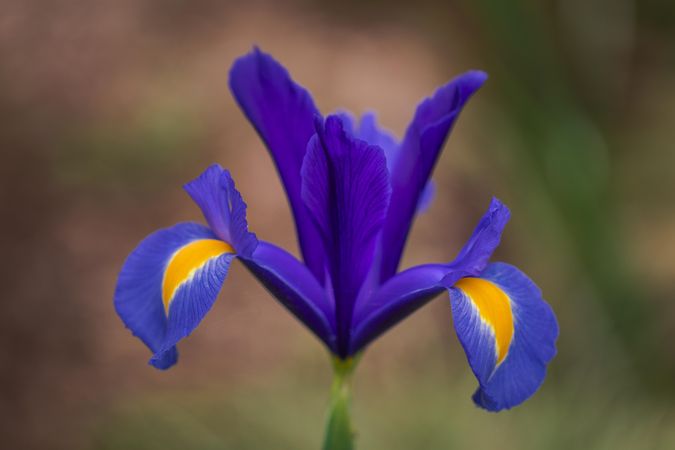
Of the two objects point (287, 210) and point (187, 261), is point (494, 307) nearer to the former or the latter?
point (187, 261)

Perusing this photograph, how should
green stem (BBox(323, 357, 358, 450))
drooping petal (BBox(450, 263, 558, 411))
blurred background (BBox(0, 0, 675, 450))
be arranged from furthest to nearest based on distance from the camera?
blurred background (BBox(0, 0, 675, 450)) → green stem (BBox(323, 357, 358, 450)) → drooping petal (BBox(450, 263, 558, 411))

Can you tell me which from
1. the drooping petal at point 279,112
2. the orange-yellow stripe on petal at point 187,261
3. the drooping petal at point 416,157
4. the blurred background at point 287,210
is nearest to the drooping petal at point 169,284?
the orange-yellow stripe on petal at point 187,261

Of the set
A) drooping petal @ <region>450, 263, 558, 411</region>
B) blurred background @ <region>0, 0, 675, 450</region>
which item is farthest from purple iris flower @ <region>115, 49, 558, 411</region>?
blurred background @ <region>0, 0, 675, 450</region>

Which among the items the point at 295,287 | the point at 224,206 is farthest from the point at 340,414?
the point at 224,206

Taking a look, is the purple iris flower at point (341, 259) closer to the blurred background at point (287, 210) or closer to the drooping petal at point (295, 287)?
the drooping petal at point (295, 287)

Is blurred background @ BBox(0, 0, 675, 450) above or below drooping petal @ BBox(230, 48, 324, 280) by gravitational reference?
below

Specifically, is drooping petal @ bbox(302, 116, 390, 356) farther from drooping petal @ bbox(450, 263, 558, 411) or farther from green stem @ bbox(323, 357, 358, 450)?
drooping petal @ bbox(450, 263, 558, 411)

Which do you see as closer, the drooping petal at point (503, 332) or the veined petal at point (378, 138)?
the drooping petal at point (503, 332)
